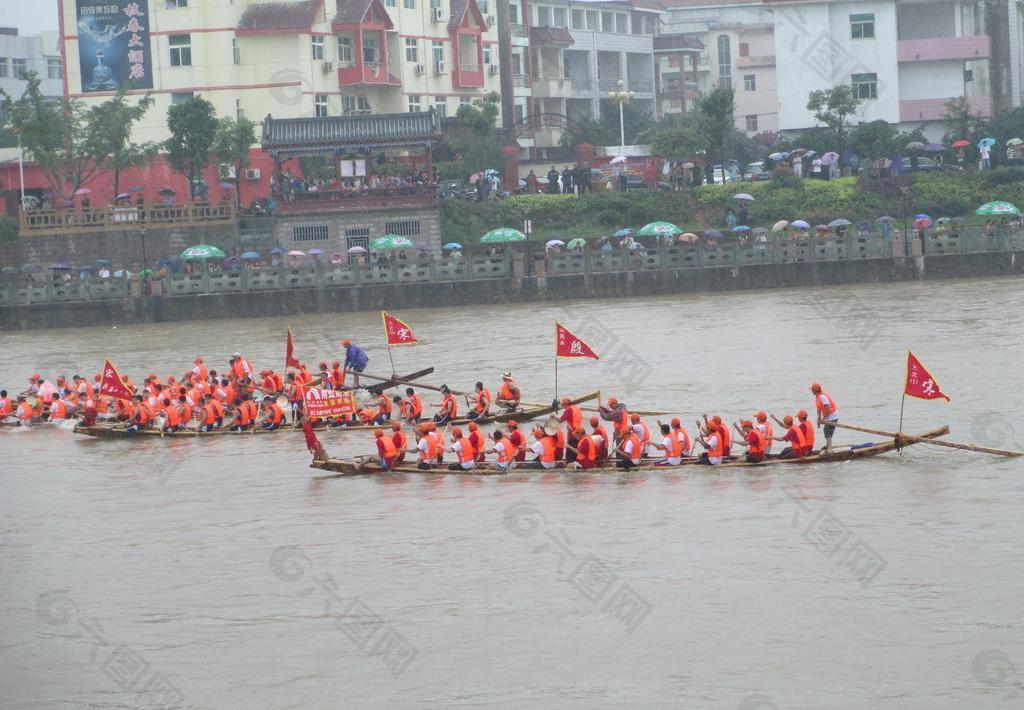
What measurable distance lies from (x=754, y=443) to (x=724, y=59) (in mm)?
68694

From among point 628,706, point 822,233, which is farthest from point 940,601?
point 822,233

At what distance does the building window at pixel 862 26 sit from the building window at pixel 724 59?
24300mm

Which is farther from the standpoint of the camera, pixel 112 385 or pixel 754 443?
pixel 112 385

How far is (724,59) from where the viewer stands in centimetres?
8800

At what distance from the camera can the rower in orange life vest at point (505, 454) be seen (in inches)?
907

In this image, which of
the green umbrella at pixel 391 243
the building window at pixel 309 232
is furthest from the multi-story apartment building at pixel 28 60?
the green umbrella at pixel 391 243

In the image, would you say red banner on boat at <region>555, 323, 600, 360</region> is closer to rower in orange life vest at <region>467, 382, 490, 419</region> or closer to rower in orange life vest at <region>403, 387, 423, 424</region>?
rower in orange life vest at <region>467, 382, 490, 419</region>

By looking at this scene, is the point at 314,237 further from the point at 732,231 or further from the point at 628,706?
the point at 628,706

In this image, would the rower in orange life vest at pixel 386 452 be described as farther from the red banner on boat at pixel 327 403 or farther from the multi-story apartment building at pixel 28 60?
the multi-story apartment building at pixel 28 60

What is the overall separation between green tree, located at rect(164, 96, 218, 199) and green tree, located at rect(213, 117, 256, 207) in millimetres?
361

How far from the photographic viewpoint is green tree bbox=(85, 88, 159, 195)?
5512 cm

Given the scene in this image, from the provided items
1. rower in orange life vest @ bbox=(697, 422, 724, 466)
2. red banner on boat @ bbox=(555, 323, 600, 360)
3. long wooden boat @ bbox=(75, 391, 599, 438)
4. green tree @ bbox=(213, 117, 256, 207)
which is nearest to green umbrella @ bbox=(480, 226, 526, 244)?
green tree @ bbox=(213, 117, 256, 207)

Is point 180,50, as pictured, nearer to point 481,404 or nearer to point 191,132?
point 191,132

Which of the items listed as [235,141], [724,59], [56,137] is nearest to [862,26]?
[235,141]
